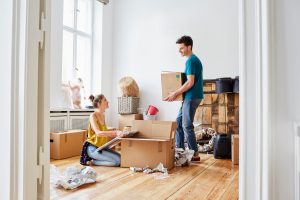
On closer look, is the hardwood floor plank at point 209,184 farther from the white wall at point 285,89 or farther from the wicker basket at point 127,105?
the wicker basket at point 127,105

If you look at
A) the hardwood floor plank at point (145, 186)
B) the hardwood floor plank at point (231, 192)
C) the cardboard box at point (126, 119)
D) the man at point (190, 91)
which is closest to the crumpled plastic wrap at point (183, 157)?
the man at point (190, 91)

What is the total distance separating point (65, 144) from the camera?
378 centimetres

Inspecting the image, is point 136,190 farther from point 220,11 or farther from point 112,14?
point 112,14

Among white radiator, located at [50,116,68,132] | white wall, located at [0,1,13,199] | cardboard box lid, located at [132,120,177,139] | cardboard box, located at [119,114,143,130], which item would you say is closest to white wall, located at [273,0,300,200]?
white wall, located at [0,1,13,199]

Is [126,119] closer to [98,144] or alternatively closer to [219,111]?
[219,111]

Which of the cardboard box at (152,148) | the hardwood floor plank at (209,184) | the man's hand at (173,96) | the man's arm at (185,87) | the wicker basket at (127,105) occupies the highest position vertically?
the man's arm at (185,87)

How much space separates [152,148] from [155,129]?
1.11 ft

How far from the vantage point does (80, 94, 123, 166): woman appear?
3148 millimetres

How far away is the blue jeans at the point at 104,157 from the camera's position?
10.3 feet

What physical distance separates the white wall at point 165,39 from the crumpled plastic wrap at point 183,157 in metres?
1.95

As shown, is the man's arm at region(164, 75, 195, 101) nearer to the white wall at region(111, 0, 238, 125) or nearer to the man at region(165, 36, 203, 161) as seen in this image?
the man at region(165, 36, 203, 161)

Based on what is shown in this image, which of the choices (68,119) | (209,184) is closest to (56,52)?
(68,119)

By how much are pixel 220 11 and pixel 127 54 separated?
2.04 metres

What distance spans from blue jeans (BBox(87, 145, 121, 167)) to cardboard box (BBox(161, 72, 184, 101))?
3.08 ft
